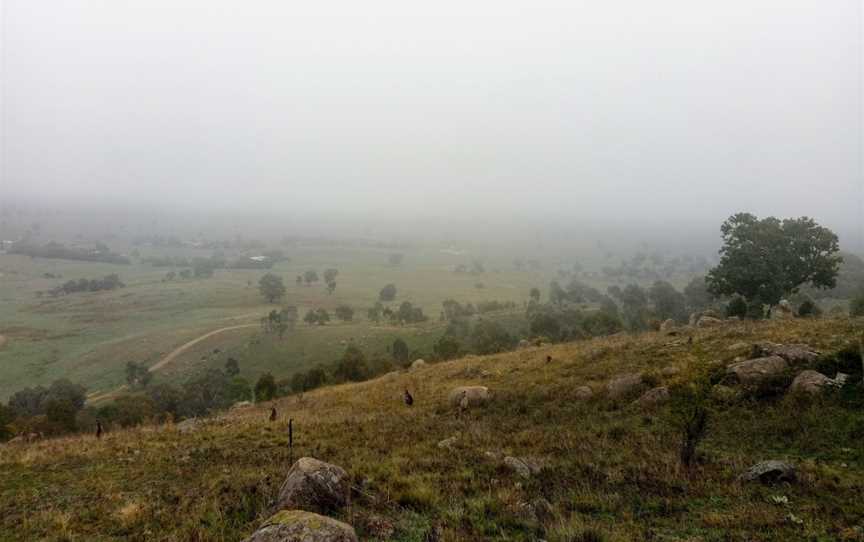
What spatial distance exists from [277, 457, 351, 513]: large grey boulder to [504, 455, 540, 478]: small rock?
499 cm

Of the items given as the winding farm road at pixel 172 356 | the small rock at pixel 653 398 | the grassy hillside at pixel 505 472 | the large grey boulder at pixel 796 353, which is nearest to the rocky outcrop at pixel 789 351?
the large grey boulder at pixel 796 353

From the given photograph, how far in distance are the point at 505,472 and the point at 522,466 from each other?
0.55 metres

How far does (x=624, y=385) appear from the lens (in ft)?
67.4

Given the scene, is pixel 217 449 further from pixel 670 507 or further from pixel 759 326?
pixel 759 326

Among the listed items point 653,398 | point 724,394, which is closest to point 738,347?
point 724,394

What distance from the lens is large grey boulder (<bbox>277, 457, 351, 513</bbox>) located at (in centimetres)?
1023

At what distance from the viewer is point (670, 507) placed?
1013 centimetres

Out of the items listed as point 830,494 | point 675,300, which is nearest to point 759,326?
point 830,494

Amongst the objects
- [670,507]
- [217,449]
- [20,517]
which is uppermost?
[670,507]

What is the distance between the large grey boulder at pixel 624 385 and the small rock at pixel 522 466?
8408 mm

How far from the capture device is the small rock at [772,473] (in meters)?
10.9

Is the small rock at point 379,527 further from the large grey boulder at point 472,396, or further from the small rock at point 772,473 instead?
the large grey boulder at point 472,396

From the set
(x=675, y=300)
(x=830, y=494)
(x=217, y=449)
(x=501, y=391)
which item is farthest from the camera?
(x=675, y=300)

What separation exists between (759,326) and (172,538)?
32.5 meters
